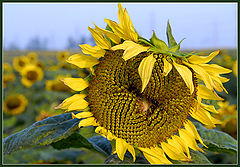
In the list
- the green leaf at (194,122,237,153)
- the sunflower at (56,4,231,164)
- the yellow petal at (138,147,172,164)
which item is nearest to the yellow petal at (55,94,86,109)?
the sunflower at (56,4,231,164)

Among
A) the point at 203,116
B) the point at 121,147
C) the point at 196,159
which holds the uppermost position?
the point at 203,116

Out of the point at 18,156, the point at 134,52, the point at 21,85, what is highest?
the point at 134,52

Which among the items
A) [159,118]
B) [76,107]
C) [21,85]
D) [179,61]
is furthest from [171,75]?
[21,85]

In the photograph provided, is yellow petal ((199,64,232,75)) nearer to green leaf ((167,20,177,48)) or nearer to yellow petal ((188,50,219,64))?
yellow petal ((188,50,219,64))

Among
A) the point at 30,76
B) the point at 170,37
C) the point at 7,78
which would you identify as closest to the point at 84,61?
the point at 170,37

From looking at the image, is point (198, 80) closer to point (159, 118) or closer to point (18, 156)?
point (159, 118)

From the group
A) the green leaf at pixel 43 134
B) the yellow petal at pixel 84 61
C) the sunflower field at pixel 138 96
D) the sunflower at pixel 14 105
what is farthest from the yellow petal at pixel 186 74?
the sunflower at pixel 14 105

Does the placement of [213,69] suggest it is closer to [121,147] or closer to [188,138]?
[188,138]

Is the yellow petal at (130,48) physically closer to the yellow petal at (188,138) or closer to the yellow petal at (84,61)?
the yellow petal at (84,61)
